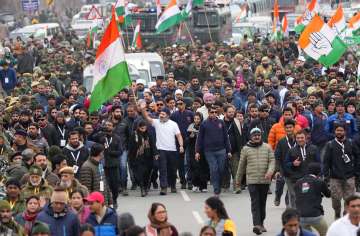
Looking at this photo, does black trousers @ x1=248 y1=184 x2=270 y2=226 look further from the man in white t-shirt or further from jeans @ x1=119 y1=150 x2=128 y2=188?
jeans @ x1=119 y1=150 x2=128 y2=188

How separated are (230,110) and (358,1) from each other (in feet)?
211

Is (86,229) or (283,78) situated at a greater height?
(86,229)

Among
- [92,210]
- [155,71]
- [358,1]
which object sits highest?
[92,210]

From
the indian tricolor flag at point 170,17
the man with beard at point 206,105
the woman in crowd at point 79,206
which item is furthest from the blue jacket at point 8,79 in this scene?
the woman in crowd at point 79,206

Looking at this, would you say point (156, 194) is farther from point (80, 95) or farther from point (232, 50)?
point (232, 50)

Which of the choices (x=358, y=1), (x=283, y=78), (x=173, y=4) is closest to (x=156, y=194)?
(x=283, y=78)

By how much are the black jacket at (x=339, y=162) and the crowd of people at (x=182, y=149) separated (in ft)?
0.04

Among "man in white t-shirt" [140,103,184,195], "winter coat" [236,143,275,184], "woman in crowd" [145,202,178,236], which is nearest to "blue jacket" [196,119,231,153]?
"man in white t-shirt" [140,103,184,195]

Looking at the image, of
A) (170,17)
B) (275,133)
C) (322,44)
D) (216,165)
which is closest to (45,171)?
(275,133)

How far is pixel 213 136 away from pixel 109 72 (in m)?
3.19

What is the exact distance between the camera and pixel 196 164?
25.2 metres

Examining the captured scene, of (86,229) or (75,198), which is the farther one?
(75,198)

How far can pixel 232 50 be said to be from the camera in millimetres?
46344

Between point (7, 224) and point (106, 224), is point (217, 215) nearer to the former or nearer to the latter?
point (106, 224)
